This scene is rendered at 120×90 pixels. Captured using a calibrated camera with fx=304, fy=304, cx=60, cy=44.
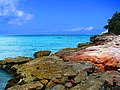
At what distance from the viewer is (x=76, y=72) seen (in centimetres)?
2781

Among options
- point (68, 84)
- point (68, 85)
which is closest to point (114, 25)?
point (68, 84)

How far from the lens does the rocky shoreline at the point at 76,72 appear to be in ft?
82.7

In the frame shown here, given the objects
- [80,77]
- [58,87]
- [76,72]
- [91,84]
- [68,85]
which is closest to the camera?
[91,84]

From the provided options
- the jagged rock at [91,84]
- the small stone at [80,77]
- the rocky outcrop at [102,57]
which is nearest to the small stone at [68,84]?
the small stone at [80,77]

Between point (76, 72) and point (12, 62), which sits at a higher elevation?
point (76, 72)

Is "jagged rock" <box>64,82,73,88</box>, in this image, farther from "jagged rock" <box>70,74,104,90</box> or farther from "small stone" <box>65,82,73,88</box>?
"jagged rock" <box>70,74,104,90</box>

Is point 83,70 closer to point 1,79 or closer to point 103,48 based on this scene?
point 103,48

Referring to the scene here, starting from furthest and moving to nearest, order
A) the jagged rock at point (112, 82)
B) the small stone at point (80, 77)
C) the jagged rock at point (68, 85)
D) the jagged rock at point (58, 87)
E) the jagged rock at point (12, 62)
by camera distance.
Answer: the jagged rock at point (12, 62)
the small stone at point (80, 77)
the jagged rock at point (68, 85)
the jagged rock at point (58, 87)
the jagged rock at point (112, 82)

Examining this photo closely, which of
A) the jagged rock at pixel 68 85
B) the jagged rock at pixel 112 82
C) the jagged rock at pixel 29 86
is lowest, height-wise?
the jagged rock at pixel 29 86

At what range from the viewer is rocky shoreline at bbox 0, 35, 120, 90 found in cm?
2521

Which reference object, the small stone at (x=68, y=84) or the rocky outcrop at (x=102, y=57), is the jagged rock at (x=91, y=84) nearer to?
the small stone at (x=68, y=84)

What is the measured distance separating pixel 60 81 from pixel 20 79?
4.37 metres

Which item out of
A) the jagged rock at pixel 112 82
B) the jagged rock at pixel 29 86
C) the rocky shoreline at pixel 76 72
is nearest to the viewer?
the jagged rock at pixel 112 82

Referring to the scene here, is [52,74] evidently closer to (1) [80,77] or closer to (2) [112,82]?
(1) [80,77]
